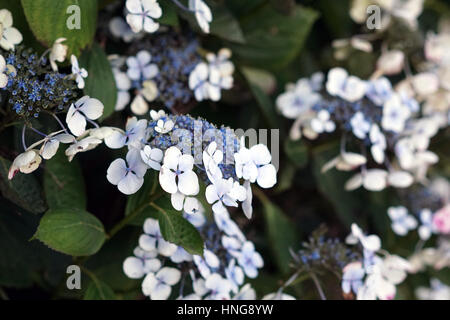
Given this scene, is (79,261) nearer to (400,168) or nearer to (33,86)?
(33,86)

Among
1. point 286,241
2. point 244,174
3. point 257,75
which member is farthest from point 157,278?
point 257,75

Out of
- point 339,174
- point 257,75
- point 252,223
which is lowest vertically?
point 252,223

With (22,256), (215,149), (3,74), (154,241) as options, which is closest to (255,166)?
(215,149)

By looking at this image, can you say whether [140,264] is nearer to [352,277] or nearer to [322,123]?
[352,277]

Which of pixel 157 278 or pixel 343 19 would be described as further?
pixel 343 19

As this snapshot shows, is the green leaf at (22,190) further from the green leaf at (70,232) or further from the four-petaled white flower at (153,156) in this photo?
the four-petaled white flower at (153,156)

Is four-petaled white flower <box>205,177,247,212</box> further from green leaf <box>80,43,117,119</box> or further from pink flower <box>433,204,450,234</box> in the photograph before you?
pink flower <box>433,204,450,234</box>
